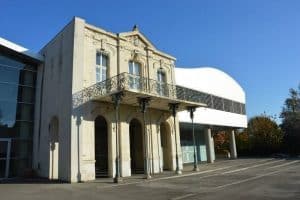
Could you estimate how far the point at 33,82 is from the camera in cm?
1988

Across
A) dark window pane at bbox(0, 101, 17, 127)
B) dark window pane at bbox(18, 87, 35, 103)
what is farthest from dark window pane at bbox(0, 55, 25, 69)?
dark window pane at bbox(0, 101, 17, 127)

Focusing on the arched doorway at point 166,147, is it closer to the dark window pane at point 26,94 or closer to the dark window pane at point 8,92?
the dark window pane at point 26,94

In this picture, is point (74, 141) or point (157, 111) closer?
point (74, 141)

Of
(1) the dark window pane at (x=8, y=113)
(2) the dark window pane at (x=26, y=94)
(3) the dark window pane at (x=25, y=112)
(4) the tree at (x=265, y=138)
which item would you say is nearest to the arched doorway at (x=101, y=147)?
(3) the dark window pane at (x=25, y=112)

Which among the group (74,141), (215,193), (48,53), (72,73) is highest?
(48,53)

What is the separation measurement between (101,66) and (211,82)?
15248 mm

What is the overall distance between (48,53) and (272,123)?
3702cm

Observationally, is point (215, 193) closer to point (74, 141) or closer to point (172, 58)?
point (74, 141)

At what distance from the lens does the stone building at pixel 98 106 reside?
50.8ft

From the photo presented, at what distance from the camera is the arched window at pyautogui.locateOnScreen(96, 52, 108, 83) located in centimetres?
1767

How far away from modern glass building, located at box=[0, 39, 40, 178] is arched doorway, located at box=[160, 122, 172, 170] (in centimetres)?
901

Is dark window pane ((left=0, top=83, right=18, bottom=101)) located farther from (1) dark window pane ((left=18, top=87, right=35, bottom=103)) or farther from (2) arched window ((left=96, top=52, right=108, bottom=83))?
(2) arched window ((left=96, top=52, right=108, bottom=83))

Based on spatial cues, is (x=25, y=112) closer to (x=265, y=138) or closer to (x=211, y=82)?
(x=211, y=82)

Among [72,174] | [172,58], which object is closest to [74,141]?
[72,174]
